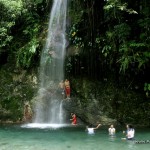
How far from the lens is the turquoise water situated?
14.5 meters

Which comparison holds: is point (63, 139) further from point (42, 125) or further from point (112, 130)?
point (42, 125)

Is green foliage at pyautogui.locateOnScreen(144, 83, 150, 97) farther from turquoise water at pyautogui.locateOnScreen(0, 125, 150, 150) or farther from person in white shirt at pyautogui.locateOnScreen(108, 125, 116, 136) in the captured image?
person in white shirt at pyautogui.locateOnScreen(108, 125, 116, 136)

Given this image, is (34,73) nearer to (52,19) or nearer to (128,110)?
(52,19)

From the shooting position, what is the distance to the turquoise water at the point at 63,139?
47.6 feet

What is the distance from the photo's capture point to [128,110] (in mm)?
20438

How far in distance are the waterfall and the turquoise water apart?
1.93 metres

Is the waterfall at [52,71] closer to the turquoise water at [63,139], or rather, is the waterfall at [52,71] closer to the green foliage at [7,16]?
the turquoise water at [63,139]

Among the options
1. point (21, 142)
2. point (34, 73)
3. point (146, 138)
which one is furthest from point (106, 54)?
point (21, 142)

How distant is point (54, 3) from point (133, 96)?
8028mm

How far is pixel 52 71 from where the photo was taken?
877 inches

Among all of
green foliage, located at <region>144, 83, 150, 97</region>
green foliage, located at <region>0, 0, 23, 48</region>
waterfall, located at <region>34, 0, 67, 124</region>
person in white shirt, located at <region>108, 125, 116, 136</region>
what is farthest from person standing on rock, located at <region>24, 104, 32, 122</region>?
green foliage, located at <region>144, 83, 150, 97</region>

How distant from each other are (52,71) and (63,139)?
6834mm

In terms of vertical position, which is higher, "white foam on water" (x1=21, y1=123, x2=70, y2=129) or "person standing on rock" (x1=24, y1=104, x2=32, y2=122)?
"person standing on rock" (x1=24, y1=104, x2=32, y2=122)

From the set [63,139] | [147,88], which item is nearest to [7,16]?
[147,88]
